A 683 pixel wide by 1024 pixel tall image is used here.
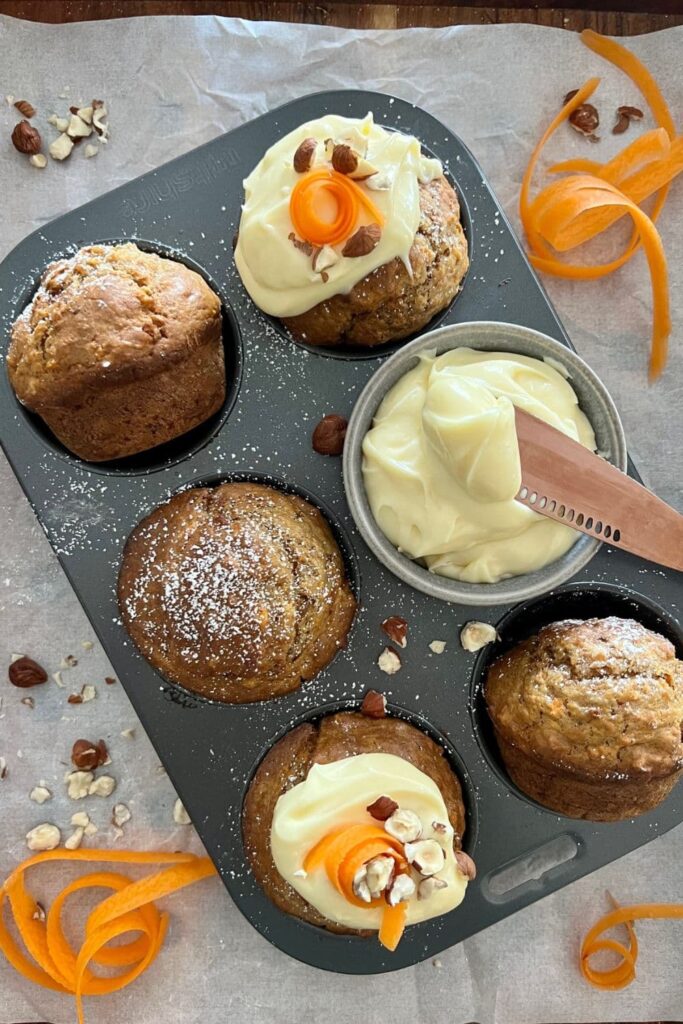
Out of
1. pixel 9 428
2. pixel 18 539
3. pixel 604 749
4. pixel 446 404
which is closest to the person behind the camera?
pixel 446 404

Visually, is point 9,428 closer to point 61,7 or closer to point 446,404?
point 446,404

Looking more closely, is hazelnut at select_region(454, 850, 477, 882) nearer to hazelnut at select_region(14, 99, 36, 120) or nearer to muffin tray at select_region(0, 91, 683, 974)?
muffin tray at select_region(0, 91, 683, 974)

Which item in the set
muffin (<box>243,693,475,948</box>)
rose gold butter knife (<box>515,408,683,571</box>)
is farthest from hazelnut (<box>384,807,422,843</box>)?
rose gold butter knife (<box>515,408,683,571</box>)

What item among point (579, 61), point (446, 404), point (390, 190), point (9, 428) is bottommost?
point (9, 428)

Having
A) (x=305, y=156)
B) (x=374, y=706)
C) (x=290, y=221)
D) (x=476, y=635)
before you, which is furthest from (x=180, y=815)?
(x=305, y=156)

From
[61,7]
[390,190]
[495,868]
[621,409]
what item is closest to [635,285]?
[621,409]

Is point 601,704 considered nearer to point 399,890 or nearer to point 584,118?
point 399,890

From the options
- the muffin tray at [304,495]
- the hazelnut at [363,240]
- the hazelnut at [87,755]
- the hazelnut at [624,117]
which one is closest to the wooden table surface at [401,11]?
the hazelnut at [624,117]
